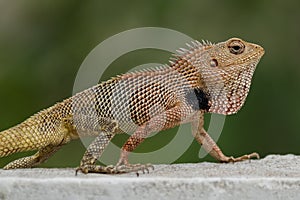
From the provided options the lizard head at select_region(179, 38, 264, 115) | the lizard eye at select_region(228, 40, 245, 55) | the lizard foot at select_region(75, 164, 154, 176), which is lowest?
the lizard foot at select_region(75, 164, 154, 176)

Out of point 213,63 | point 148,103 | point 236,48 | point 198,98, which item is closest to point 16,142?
point 148,103

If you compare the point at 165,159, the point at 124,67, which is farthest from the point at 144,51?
the point at 165,159

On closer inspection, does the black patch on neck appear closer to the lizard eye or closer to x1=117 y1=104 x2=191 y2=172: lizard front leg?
x1=117 y1=104 x2=191 y2=172: lizard front leg

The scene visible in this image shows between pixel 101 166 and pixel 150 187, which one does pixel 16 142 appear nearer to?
pixel 101 166

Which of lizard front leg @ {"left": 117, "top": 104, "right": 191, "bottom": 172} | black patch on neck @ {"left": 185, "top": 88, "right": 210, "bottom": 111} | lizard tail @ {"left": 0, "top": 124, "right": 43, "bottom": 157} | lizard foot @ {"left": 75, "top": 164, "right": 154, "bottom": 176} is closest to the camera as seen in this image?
lizard foot @ {"left": 75, "top": 164, "right": 154, "bottom": 176}

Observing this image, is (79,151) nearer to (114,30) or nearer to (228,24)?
(114,30)

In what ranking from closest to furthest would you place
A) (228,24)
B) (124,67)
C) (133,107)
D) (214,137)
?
1. (133,107)
2. (214,137)
3. (124,67)
4. (228,24)

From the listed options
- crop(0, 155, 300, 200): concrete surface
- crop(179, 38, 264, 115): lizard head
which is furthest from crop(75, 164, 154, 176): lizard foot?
crop(179, 38, 264, 115): lizard head
